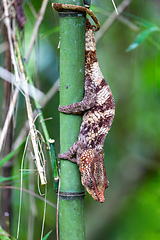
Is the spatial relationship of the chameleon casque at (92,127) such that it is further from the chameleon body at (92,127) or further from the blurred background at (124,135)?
the blurred background at (124,135)

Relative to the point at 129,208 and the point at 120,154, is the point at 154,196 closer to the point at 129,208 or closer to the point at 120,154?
the point at 129,208

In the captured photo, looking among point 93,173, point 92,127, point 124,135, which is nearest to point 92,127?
point 92,127

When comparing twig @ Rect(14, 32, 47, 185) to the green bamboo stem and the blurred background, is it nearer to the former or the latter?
the green bamboo stem

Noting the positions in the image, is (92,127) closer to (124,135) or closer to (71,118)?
(71,118)

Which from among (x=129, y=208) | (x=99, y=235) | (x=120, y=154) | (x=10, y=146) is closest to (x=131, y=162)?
(x=120, y=154)

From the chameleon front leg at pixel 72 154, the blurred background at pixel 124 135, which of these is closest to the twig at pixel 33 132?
the chameleon front leg at pixel 72 154

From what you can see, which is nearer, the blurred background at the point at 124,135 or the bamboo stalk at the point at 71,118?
the bamboo stalk at the point at 71,118
